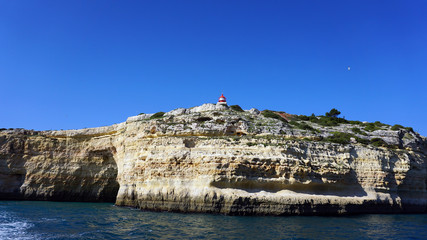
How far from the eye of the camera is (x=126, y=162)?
27438mm

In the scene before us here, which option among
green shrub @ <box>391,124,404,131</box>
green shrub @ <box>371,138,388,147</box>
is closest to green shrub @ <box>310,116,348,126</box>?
green shrub @ <box>371,138,388,147</box>

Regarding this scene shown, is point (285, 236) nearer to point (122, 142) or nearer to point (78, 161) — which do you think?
point (122, 142)

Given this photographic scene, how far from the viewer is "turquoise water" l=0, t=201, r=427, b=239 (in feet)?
47.0

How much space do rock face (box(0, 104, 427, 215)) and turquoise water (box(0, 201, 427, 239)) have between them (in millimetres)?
1702

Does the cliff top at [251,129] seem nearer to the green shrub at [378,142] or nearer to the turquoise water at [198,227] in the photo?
the green shrub at [378,142]

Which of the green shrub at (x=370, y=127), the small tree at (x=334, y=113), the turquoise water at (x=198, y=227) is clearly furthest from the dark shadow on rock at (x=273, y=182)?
the small tree at (x=334, y=113)

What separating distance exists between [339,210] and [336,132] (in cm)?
898

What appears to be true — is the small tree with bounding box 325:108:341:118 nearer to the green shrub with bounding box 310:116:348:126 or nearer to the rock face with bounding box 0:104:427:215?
the green shrub with bounding box 310:116:348:126

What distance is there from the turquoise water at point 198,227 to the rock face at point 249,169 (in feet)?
5.59

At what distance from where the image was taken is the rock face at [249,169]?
70.7 feet

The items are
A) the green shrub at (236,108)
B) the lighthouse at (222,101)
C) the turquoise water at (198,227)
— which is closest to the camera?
the turquoise water at (198,227)

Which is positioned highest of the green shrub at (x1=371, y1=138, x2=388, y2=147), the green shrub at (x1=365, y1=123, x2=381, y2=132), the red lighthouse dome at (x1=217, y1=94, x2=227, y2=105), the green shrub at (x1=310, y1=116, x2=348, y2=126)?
the red lighthouse dome at (x1=217, y1=94, x2=227, y2=105)

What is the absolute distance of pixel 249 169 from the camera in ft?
71.9

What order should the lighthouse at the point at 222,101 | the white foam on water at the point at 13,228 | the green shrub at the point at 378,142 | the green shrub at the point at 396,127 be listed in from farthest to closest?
1. the lighthouse at the point at 222,101
2. the green shrub at the point at 396,127
3. the green shrub at the point at 378,142
4. the white foam on water at the point at 13,228
